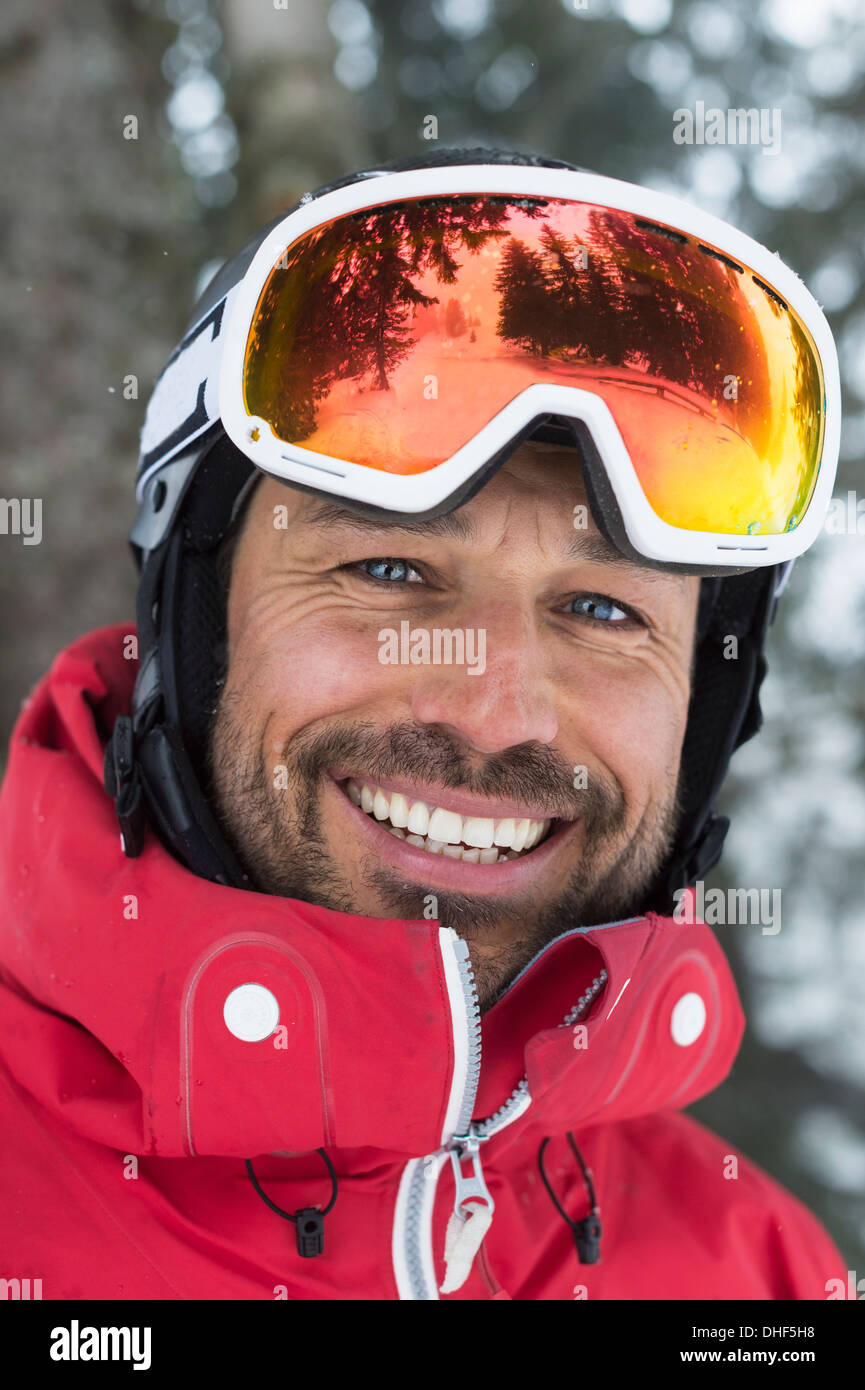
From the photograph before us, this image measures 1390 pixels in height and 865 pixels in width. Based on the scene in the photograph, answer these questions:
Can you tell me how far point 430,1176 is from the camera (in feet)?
4.75

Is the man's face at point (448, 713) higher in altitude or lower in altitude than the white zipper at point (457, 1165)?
higher

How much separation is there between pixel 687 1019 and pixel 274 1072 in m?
0.73

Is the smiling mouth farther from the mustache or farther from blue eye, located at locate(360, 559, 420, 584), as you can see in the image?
blue eye, located at locate(360, 559, 420, 584)

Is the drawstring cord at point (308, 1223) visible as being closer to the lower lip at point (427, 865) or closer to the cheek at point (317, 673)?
the lower lip at point (427, 865)

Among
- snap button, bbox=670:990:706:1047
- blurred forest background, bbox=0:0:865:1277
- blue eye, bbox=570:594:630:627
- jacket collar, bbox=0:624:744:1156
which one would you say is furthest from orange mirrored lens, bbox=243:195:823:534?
blurred forest background, bbox=0:0:865:1277

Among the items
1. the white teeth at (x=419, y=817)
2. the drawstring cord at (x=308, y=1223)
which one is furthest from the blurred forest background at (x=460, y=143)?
the drawstring cord at (x=308, y=1223)

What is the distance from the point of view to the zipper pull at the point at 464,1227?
4.41 feet

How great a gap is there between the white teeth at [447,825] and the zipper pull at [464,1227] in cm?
43

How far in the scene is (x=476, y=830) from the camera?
1561 mm

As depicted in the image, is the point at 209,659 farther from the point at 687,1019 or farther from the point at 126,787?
the point at 687,1019

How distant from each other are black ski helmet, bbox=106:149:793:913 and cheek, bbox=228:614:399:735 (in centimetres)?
14

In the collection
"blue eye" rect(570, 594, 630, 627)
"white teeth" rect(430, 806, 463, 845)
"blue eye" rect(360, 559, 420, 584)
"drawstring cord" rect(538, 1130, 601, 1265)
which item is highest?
"blue eye" rect(360, 559, 420, 584)

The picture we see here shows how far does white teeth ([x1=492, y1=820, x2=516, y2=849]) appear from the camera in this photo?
1.58 meters
